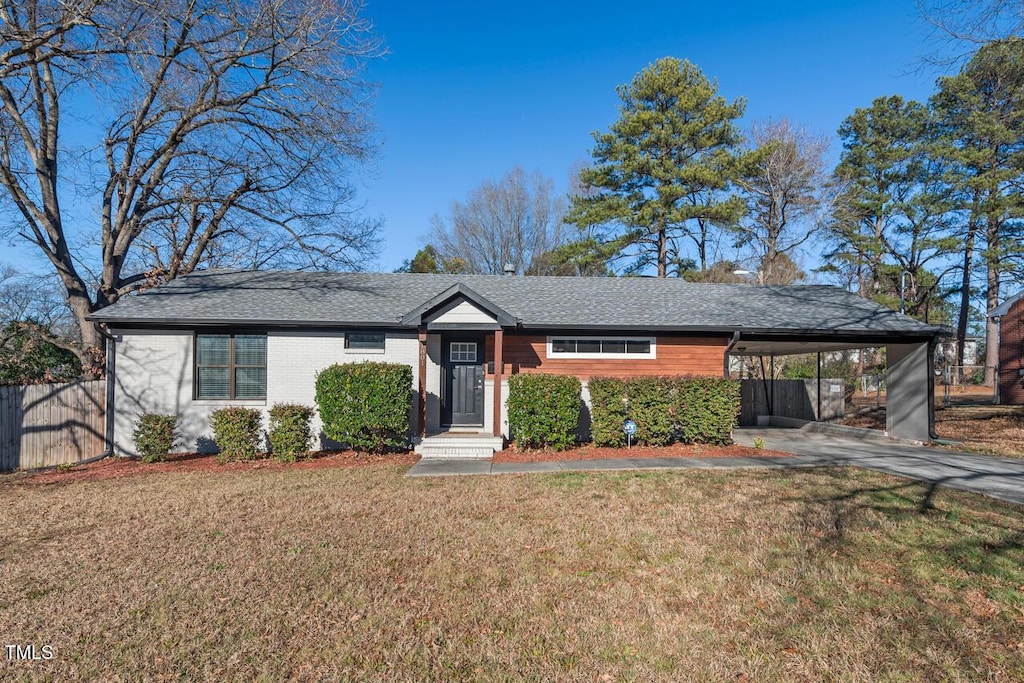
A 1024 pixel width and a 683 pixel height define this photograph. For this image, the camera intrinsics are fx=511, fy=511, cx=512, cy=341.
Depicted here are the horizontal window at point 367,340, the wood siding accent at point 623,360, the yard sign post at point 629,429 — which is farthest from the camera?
the wood siding accent at point 623,360

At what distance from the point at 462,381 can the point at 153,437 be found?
649 centimetres

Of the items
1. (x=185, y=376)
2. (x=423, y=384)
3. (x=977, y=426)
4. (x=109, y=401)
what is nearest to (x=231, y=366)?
(x=185, y=376)

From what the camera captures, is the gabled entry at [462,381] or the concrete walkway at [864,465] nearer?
the concrete walkway at [864,465]

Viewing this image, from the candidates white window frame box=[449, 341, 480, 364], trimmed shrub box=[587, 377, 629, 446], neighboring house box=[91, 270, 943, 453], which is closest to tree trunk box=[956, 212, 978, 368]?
neighboring house box=[91, 270, 943, 453]

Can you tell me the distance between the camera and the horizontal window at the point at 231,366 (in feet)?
37.9

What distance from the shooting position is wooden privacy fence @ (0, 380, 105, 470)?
9.87 meters

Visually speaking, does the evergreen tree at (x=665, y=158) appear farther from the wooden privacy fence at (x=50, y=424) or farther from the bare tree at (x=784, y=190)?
the wooden privacy fence at (x=50, y=424)

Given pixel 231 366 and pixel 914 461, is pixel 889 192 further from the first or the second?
pixel 231 366

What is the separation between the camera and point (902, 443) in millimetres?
12078

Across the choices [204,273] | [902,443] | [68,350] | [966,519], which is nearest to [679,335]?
[902,443]

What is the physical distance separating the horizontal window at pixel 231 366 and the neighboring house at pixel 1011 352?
2845 cm

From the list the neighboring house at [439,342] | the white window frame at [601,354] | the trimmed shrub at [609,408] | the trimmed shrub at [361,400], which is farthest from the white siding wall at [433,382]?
→ the trimmed shrub at [609,408]

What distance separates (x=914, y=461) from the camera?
9.70 m

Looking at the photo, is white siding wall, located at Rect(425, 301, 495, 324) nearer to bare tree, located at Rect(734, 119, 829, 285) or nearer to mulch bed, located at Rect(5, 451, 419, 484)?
mulch bed, located at Rect(5, 451, 419, 484)
